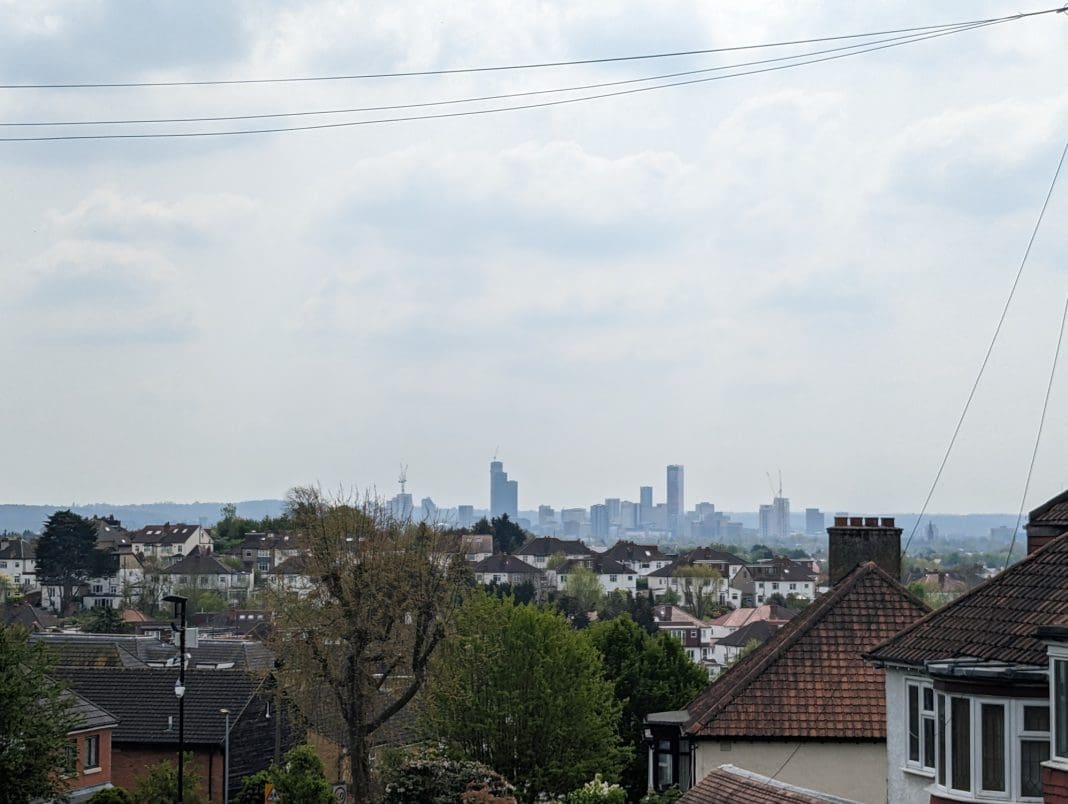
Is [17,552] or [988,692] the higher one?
[988,692]

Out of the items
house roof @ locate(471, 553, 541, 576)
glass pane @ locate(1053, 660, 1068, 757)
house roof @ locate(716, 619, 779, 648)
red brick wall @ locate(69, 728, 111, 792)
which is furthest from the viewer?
house roof @ locate(471, 553, 541, 576)

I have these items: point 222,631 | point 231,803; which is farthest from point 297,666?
point 222,631

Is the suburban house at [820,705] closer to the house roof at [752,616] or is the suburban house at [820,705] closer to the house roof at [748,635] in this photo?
the house roof at [748,635]

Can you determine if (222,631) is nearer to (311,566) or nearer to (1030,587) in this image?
(311,566)

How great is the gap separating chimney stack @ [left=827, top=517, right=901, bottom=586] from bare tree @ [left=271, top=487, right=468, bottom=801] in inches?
572

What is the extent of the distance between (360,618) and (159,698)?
716 inches

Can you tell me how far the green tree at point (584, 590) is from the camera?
502 ft

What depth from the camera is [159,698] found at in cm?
5553

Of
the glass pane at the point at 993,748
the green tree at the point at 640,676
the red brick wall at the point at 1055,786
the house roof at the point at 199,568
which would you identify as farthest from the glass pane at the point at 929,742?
the house roof at the point at 199,568

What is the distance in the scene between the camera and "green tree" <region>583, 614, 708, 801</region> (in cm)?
5038

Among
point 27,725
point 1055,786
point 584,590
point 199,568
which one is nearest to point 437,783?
point 27,725

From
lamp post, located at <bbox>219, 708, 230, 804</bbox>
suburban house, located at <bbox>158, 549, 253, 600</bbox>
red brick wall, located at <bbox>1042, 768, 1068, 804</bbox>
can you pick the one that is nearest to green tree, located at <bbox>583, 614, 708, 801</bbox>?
lamp post, located at <bbox>219, 708, 230, 804</bbox>

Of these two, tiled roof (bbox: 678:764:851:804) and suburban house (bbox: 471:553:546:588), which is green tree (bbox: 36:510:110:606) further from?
tiled roof (bbox: 678:764:851:804)

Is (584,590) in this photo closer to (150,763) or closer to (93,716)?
(150,763)
